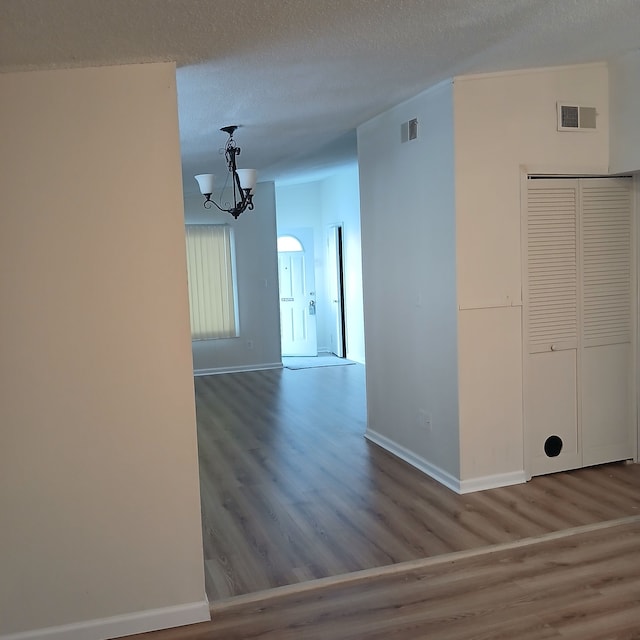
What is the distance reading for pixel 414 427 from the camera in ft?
15.3

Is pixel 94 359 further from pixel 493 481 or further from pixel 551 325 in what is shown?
pixel 551 325

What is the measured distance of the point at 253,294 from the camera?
8984mm

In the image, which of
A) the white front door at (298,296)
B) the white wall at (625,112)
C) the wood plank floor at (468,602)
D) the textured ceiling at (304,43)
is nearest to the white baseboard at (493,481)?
the wood plank floor at (468,602)

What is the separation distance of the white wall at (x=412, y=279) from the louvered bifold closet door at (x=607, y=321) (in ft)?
3.16

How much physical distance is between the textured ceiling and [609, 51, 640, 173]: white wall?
5.7 inches

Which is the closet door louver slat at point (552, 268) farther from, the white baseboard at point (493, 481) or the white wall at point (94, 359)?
the white wall at point (94, 359)

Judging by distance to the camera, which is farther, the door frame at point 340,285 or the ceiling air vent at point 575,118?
the door frame at point 340,285

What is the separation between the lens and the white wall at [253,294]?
8875 mm

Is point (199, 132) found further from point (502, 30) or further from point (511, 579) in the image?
point (511, 579)

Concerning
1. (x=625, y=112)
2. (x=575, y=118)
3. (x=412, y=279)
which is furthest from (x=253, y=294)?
(x=625, y=112)

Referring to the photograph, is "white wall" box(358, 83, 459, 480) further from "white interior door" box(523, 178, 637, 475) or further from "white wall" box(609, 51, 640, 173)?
"white wall" box(609, 51, 640, 173)

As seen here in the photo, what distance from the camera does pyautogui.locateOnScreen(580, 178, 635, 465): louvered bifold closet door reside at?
435cm

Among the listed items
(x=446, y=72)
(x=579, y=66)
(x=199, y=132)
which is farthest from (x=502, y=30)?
(x=199, y=132)

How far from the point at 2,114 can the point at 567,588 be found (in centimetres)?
304
